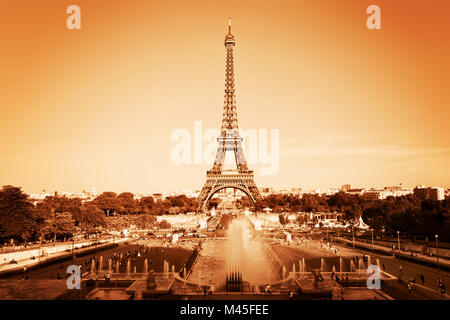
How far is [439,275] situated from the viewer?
698 inches

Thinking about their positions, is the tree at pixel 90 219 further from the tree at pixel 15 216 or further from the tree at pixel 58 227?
the tree at pixel 15 216

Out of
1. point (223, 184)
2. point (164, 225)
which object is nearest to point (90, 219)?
point (164, 225)

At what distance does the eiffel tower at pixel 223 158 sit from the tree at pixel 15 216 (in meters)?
30.1

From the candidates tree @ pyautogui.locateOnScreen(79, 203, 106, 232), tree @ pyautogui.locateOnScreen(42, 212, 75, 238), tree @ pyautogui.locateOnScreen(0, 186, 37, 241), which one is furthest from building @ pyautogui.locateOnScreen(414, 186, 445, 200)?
tree @ pyautogui.locateOnScreen(0, 186, 37, 241)

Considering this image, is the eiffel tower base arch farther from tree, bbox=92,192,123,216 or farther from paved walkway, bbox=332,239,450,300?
paved walkway, bbox=332,239,450,300

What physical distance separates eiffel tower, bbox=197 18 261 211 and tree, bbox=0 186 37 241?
3005cm

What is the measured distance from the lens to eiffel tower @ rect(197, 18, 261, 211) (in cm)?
5747

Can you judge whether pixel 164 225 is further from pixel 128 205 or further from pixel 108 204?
pixel 128 205

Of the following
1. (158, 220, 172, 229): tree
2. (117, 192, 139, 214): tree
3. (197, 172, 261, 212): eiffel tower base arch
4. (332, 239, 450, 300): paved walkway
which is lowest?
(158, 220, 172, 229): tree

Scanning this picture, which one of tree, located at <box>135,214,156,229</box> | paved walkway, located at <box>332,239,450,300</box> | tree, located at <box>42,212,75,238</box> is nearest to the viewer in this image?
paved walkway, located at <box>332,239,450,300</box>

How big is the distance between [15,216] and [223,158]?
34810 mm
